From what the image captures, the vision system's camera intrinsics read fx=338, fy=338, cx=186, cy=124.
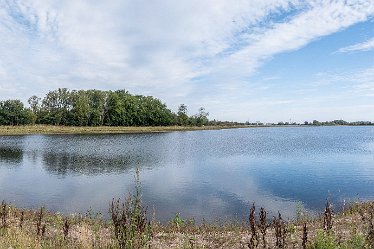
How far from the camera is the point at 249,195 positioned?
22.7 m

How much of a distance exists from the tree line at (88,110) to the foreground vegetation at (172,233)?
124 meters

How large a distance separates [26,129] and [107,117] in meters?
38.0

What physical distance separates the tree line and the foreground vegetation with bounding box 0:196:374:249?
123529 mm

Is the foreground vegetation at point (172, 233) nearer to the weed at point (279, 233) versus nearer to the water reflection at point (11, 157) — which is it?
the weed at point (279, 233)

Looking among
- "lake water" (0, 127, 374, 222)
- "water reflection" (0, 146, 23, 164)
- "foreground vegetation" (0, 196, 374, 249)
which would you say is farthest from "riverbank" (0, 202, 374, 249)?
"water reflection" (0, 146, 23, 164)

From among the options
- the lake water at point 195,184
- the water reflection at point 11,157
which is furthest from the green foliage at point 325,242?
the water reflection at point 11,157

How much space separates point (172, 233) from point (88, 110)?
126 metres

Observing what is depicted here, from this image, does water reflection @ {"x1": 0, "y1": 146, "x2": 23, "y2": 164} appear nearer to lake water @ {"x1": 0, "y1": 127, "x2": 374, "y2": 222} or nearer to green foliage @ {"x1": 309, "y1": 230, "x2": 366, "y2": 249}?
lake water @ {"x1": 0, "y1": 127, "x2": 374, "y2": 222}

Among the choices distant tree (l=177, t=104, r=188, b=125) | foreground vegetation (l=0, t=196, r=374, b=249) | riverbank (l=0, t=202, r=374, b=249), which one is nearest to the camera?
foreground vegetation (l=0, t=196, r=374, b=249)

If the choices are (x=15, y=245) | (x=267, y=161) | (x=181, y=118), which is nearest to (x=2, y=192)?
(x=15, y=245)

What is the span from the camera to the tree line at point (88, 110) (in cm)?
13362

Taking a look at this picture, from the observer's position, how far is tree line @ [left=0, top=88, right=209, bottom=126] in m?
134

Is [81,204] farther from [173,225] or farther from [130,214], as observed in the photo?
[130,214]

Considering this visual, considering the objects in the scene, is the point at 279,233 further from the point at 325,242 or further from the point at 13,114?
the point at 13,114
